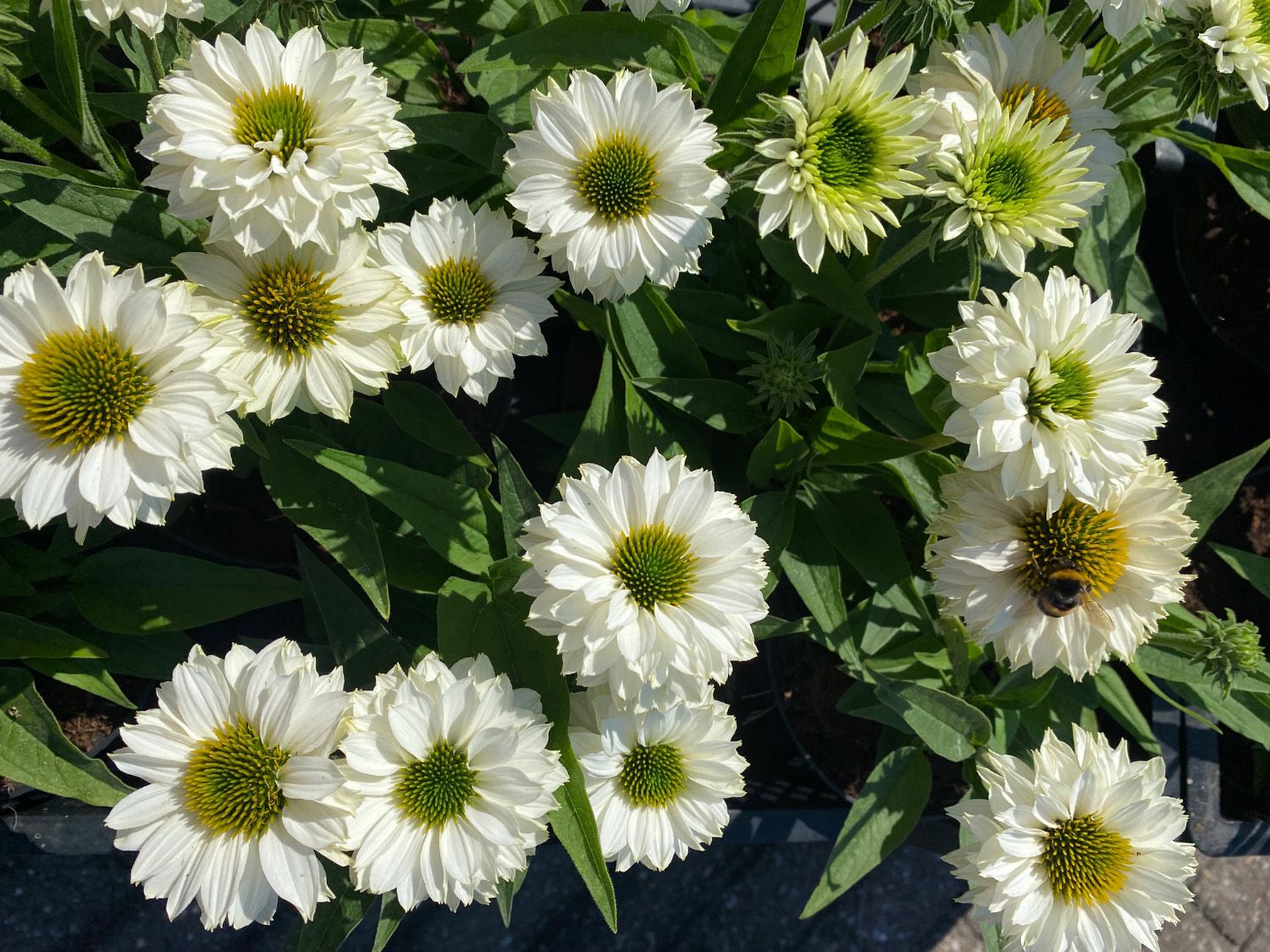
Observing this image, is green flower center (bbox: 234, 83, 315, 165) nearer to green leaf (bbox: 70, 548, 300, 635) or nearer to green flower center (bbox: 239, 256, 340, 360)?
green flower center (bbox: 239, 256, 340, 360)

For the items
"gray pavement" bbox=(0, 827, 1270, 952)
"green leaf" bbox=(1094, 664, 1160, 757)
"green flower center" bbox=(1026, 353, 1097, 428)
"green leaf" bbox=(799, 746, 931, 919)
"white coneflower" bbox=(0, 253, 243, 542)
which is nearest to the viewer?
"white coneflower" bbox=(0, 253, 243, 542)

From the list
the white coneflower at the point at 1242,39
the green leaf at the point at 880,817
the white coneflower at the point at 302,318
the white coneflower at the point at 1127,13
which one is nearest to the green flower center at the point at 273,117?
the white coneflower at the point at 302,318

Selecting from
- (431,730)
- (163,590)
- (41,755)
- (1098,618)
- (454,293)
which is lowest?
(41,755)

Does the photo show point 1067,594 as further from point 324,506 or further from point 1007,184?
point 324,506

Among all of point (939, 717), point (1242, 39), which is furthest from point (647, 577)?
point (1242, 39)

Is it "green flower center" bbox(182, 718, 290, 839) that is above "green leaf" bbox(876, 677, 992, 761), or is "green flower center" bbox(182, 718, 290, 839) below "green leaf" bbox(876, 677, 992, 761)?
below

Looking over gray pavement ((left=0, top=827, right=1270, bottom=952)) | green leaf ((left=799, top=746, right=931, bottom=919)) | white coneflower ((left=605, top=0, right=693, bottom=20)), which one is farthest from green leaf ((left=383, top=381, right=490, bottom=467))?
gray pavement ((left=0, top=827, right=1270, bottom=952))

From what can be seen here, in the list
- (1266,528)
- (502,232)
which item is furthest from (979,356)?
(1266,528)
